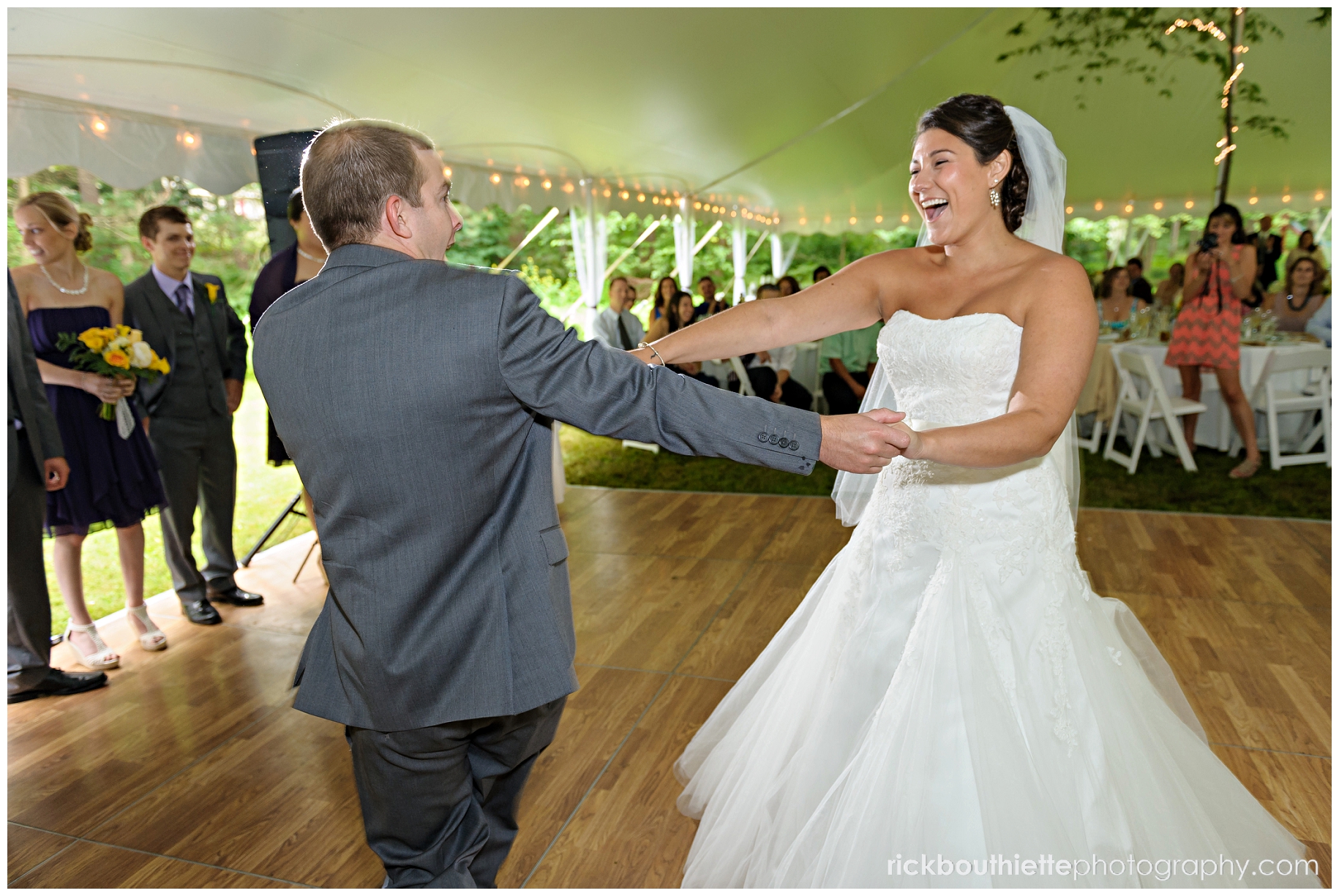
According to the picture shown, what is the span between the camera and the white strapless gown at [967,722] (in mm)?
1717

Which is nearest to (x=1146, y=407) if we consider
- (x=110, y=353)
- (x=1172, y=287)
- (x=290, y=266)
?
(x=1172, y=287)

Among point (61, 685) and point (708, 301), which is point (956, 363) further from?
point (708, 301)

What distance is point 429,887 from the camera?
1719 mm

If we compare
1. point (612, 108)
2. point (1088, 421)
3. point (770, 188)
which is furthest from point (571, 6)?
point (1088, 421)

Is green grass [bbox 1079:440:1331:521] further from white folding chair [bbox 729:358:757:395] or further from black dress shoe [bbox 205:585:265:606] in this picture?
black dress shoe [bbox 205:585:265:606]

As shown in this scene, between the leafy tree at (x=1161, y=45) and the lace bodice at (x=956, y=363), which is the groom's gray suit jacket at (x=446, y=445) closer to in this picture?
the lace bodice at (x=956, y=363)

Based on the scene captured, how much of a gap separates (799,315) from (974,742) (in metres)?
1.08

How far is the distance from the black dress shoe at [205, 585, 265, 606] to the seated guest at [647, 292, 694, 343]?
4107 millimetres

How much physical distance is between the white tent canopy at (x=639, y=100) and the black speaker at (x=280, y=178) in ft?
4.84

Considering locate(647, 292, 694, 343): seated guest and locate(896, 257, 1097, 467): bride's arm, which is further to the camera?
locate(647, 292, 694, 343): seated guest

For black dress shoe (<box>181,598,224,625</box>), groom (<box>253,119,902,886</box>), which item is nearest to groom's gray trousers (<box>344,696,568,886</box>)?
groom (<box>253,119,902,886</box>)

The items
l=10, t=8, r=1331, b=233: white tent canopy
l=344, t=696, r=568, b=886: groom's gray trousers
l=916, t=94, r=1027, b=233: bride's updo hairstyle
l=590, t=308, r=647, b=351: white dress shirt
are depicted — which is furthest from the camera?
l=590, t=308, r=647, b=351: white dress shirt

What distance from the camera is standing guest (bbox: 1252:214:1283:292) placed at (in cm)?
793

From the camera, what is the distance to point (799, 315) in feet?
7.30
